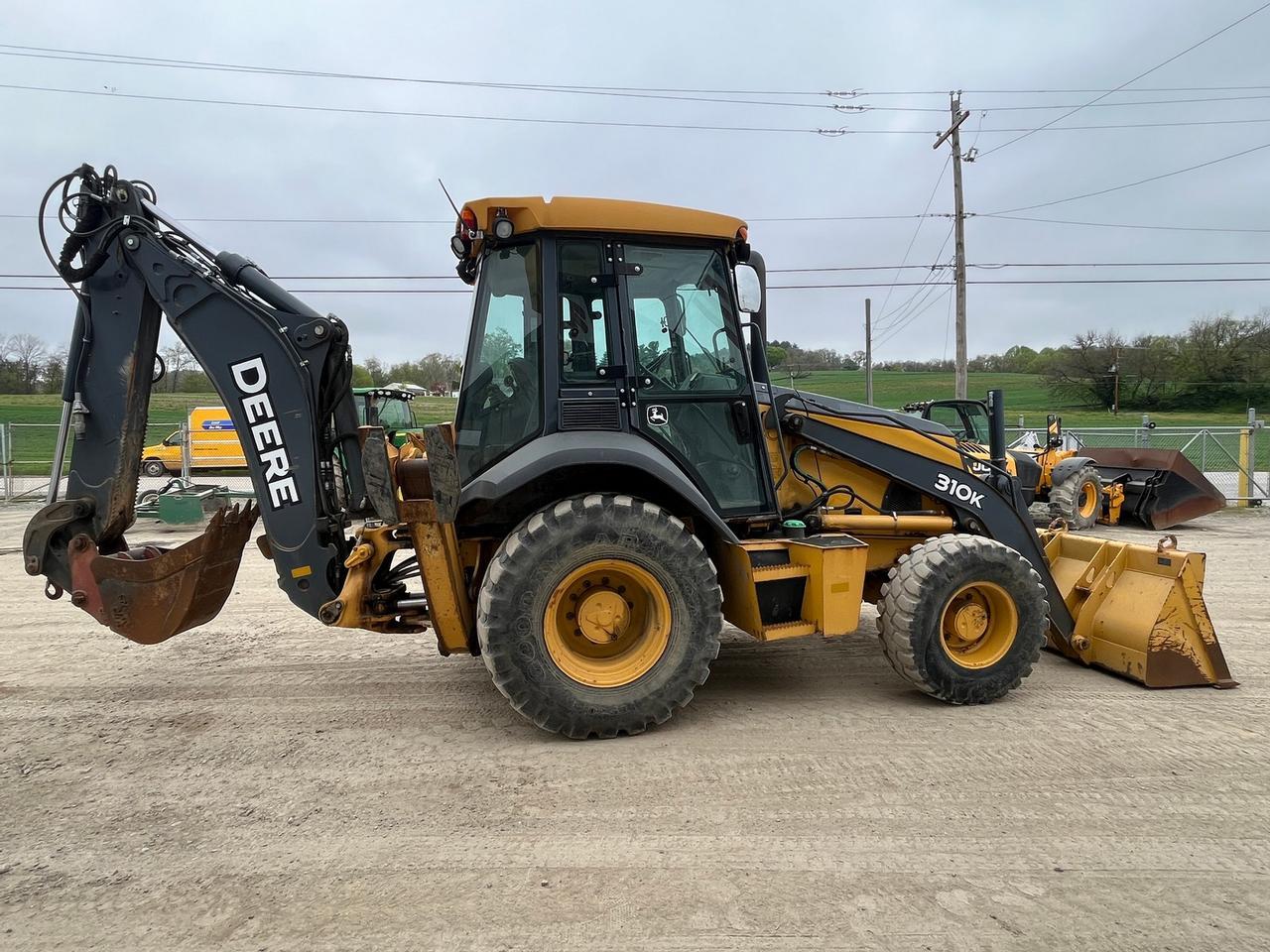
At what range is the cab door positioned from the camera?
402cm

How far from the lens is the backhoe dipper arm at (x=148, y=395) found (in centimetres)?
362

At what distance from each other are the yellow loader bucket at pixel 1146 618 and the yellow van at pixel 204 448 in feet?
79.9

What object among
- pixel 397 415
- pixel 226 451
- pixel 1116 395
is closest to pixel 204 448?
pixel 226 451

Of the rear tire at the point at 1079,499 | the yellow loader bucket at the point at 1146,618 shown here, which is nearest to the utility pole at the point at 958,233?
the rear tire at the point at 1079,499

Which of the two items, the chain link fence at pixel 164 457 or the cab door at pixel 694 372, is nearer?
the cab door at pixel 694 372

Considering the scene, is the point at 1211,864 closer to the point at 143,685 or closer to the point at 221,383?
the point at 221,383

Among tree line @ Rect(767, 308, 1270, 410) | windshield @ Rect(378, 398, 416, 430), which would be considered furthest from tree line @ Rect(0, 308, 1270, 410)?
windshield @ Rect(378, 398, 416, 430)

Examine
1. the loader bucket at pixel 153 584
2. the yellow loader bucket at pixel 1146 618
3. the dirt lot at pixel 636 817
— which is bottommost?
the dirt lot at pixel 636 817

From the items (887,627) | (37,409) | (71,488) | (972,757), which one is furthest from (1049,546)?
(37,409)

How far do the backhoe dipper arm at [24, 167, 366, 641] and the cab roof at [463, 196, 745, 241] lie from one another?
3.42ft

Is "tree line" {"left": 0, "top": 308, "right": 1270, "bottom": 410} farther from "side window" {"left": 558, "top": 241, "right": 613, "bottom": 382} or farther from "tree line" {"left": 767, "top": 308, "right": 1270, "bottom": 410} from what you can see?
"side window" {"left": 558, "top": 241, "right": 613, "bottom": 382}

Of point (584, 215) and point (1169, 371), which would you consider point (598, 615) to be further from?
point (1169, 371)

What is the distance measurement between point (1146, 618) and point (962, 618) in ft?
3.97

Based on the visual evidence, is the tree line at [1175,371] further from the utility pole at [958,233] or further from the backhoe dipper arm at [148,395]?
the backhoe dipper arm at [148,395]
